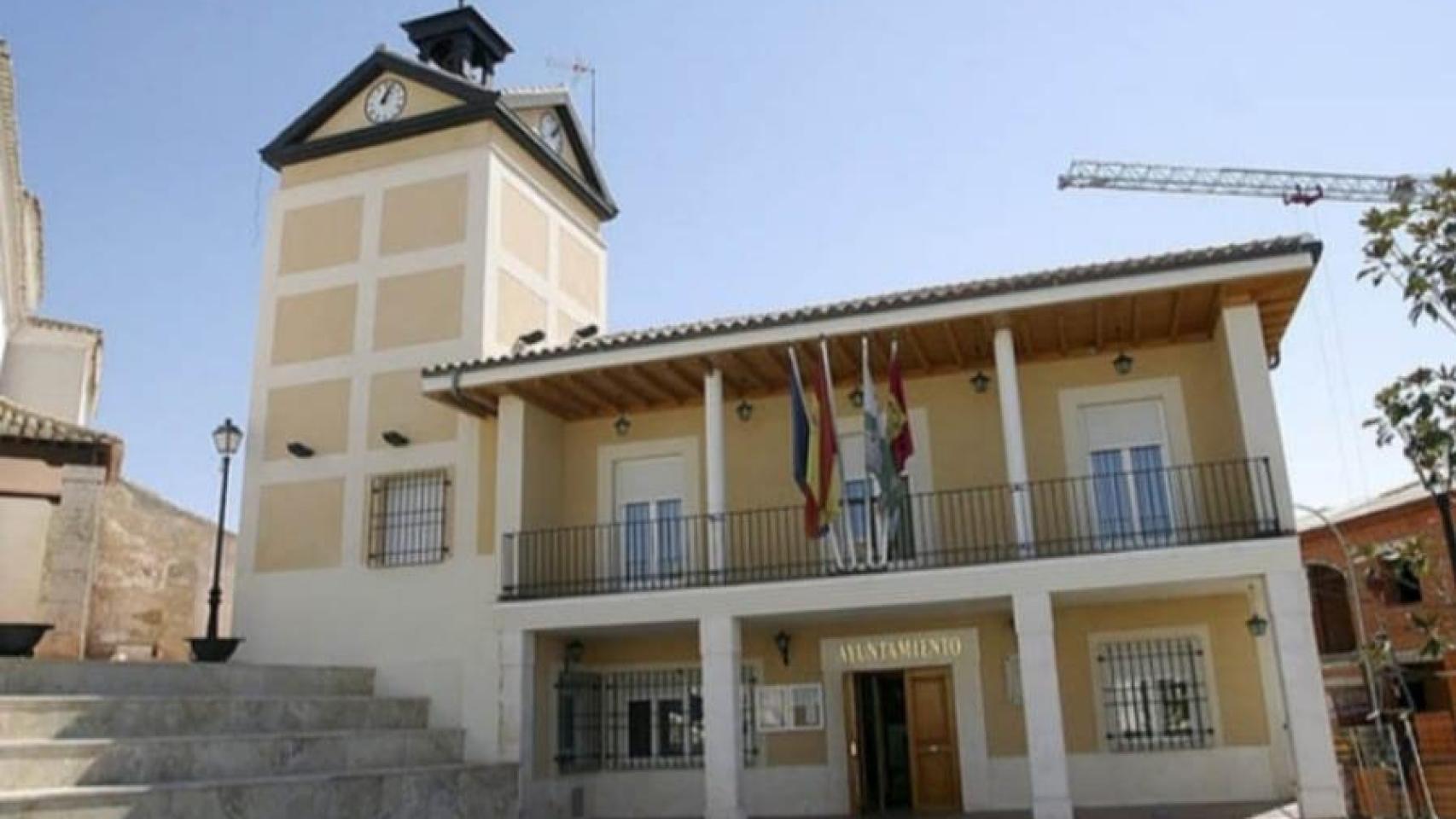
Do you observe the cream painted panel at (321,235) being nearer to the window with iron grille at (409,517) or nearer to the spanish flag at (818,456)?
the window with iron grille at (409,517)

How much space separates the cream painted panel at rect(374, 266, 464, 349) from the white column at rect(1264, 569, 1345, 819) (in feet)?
33.5

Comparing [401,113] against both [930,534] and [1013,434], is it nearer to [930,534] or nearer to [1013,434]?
[930,534]

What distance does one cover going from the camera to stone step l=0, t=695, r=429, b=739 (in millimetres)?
9500

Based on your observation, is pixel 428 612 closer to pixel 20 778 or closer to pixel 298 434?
pixel 298 434

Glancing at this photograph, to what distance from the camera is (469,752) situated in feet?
42.2

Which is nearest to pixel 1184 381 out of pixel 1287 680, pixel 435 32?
pixel 1287 680

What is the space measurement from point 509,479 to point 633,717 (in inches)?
136

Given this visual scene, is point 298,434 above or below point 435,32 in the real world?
below

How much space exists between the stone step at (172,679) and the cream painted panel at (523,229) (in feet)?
20.3

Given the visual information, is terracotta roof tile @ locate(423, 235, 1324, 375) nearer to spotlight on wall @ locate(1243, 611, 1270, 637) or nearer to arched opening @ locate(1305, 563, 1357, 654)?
spotlight on wall @ locate(1243, 611, 1270, 637)

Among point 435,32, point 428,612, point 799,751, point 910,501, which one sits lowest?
point 799,751

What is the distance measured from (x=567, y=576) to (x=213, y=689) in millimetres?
4183

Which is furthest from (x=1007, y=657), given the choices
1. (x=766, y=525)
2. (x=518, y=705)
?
(x=518, y=705)

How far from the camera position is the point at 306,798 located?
378 inches
